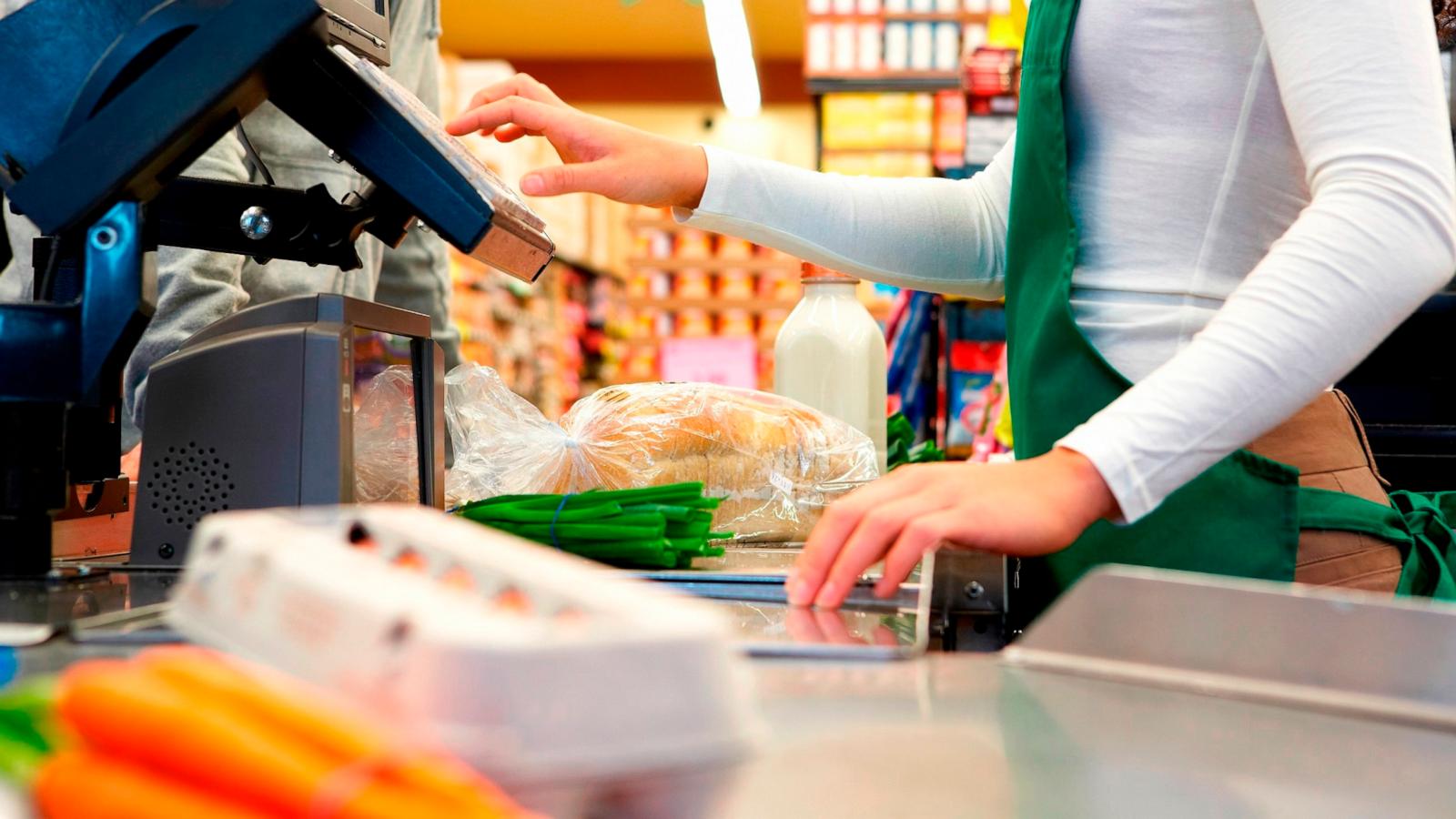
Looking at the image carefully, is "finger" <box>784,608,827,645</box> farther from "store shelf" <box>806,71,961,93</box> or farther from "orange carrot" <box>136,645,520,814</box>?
"store shelf" <box>806,71,961,93</box>

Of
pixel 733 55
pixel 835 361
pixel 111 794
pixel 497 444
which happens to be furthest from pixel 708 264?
pixel 111 794

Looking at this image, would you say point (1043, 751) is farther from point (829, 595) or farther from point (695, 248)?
point (695, 248)

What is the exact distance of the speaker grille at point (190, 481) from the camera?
110 cm

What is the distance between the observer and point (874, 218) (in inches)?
64.5

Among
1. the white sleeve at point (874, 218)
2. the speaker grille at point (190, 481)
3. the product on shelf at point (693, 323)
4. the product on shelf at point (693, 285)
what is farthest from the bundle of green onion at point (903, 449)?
the product on shelf at point (693, 285)

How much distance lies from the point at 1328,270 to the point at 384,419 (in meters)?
0.84

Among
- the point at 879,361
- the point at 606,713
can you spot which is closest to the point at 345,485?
the point at 606,713

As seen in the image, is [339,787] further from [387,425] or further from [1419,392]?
[1419,392]

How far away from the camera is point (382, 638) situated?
0.38 m

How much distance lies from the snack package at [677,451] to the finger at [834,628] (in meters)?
0.57

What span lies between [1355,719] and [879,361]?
4.05ft

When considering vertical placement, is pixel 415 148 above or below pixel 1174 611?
above

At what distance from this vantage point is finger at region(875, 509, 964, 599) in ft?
2.85

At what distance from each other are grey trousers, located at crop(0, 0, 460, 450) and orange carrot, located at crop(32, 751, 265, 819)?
2.71ft
